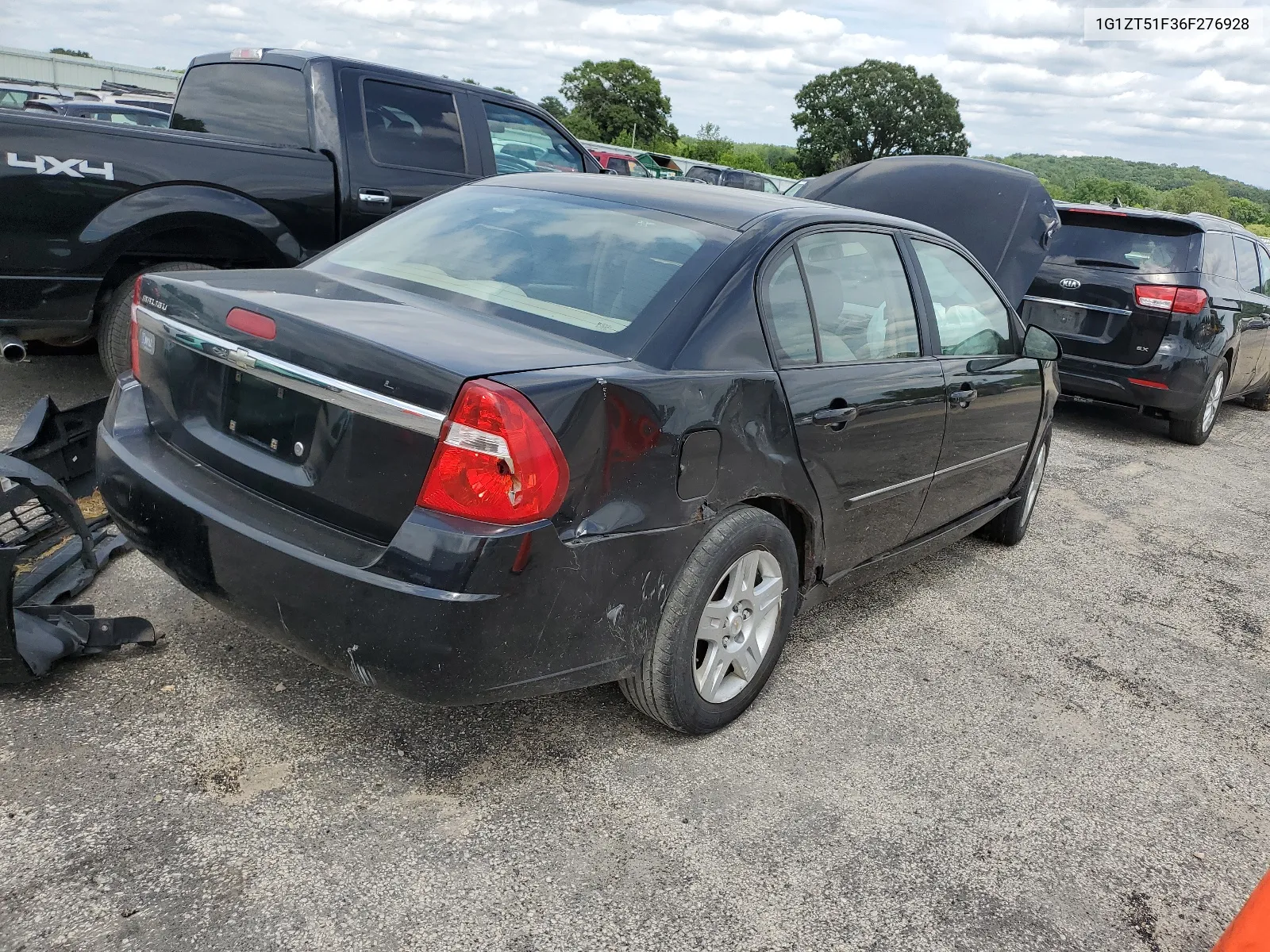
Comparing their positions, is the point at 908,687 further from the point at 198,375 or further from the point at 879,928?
the point at 198,375

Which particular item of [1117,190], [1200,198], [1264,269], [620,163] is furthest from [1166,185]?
[1264,269]

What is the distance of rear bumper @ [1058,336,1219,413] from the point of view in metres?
7.73

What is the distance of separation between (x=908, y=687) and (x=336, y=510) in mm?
2151

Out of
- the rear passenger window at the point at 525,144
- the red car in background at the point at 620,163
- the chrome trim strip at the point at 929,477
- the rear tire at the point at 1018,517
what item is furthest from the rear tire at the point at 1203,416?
the red car in background at the point at 620,163

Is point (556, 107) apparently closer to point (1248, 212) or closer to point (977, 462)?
point (1248, 212)

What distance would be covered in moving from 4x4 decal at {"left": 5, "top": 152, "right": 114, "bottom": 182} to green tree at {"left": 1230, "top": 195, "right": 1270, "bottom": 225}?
202ft

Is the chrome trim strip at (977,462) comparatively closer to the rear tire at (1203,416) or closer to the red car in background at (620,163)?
the rear tire at (1203,416)

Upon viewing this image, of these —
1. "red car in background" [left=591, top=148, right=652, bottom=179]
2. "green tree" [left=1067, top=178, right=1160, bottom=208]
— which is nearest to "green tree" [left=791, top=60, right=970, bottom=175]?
"green tree" [left=1067, top=178, right=1160, bottom=208]

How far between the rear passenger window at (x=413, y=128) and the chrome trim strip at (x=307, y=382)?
3.47 m

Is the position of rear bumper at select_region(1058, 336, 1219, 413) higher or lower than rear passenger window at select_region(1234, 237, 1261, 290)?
lower

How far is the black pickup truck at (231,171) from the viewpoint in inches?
183

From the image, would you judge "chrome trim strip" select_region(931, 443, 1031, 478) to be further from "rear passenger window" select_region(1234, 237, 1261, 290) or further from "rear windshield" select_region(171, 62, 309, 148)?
"rear passenger window" select_region(1234, 237, 1261, 290)

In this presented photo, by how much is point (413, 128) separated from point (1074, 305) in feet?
16.9

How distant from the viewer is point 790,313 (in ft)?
10.4
